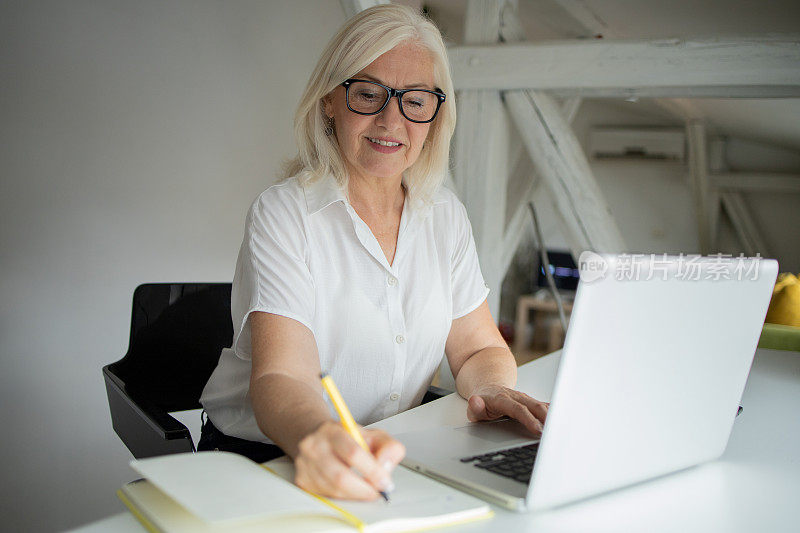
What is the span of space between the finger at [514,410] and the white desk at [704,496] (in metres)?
0.08

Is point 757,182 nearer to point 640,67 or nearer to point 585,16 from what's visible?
point 585,16

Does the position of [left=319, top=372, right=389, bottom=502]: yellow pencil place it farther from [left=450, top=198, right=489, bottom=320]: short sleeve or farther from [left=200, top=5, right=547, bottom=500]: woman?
[left=450, top=198, right=489, bottom=320]: short sleeve

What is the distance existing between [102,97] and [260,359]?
1940 mm

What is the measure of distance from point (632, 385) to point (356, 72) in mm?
903

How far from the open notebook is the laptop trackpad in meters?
0.24


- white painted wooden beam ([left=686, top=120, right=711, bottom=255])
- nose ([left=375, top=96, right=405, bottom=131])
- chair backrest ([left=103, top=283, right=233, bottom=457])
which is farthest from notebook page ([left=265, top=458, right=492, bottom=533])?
white painted wooden beam ([left=686, top=120, right=711, bottom=255])

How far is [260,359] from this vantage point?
1.14m

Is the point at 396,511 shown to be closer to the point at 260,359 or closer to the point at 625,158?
the point at 260,359

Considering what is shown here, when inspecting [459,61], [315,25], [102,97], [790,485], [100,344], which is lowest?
[100,344]

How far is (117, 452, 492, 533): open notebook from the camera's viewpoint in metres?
0.70

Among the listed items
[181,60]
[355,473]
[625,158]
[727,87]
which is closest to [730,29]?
[727,87]

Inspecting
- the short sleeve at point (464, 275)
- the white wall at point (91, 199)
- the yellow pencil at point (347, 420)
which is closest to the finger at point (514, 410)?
the yellow pencil at point (347, 420)

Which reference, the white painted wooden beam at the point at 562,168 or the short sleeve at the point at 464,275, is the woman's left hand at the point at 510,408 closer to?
the short sleeve at the point at 464,275

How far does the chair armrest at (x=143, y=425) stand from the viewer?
4.08 ft
